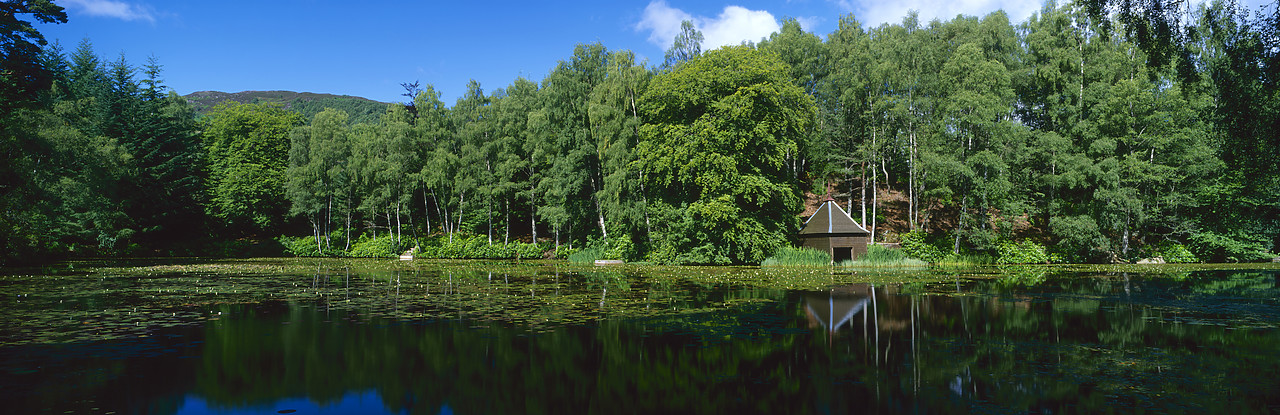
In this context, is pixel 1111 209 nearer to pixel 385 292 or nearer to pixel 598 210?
pixel 598 210

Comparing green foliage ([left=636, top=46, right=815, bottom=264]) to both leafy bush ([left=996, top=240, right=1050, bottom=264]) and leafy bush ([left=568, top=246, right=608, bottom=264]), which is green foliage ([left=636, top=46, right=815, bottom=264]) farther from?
leafy bush ([left=996, top=240, right=1050, bottom=264])

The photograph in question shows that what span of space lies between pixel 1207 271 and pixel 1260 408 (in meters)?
26.6

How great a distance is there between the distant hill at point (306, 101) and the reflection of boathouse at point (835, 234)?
102 metres

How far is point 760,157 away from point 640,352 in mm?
27415

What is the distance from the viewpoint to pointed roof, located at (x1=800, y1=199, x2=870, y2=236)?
111 feet

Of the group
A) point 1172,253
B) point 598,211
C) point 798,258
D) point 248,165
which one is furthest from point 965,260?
point 248,165

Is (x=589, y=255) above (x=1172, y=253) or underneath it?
above

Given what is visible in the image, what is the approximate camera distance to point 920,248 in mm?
35594

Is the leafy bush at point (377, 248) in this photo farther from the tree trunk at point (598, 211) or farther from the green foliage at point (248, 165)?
the tree trunk at point (598, 211)

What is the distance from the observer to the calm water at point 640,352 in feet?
22.2

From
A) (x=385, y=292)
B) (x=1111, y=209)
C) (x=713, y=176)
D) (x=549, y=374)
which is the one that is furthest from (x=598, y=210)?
(x=549, y=374)

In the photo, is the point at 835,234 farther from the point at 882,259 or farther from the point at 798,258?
the point at 882,259

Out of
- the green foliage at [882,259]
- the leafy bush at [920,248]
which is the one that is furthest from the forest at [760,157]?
the green foliage at [882,259]

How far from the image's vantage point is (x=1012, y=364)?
8.41 metres
